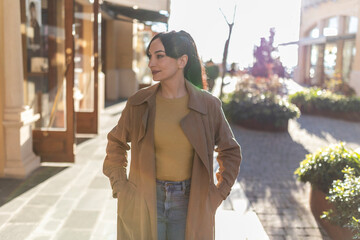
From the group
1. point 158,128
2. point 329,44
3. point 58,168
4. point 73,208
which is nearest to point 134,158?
point 158,128

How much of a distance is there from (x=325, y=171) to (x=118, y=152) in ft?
10.0

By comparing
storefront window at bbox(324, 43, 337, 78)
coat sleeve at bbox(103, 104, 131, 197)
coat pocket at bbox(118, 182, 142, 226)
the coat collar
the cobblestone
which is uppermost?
storefront window at bbox(324, 43, 337, 78)

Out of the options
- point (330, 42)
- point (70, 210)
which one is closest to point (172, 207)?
point (70, 210)

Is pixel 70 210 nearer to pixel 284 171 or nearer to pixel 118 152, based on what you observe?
pixel 118 152

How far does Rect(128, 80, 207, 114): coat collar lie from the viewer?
214 cm

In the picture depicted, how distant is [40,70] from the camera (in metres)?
7.45

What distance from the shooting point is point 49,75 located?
7.93 meters

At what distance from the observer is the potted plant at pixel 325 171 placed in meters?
4.41

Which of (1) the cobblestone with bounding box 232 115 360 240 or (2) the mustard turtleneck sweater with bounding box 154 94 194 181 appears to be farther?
(1) the cobblestone with bounding box 232 115 360 240

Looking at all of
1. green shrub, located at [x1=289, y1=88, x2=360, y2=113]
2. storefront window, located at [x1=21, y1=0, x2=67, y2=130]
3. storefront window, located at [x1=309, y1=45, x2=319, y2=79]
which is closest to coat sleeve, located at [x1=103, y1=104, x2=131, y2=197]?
storefront window, located at [x1=21, y1=0, x2=67, y2=130]

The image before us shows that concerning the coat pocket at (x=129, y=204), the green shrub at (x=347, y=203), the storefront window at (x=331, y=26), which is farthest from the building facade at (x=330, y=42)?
the coat pocket at (x=129, y=204)

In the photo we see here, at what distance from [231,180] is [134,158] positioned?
0.55m

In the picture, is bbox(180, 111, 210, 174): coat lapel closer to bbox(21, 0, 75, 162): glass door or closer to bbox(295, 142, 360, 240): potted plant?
bbox(295, 142, 360, 240): potted plant

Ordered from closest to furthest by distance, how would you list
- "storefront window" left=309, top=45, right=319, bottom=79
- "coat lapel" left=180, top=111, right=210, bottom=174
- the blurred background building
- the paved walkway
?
"coat lapel" left=180, top=111, right=210, bottom=174 → the paved walkway → the blurred background building → "storefront window" left=309, top=45, right=319, bottom=79
